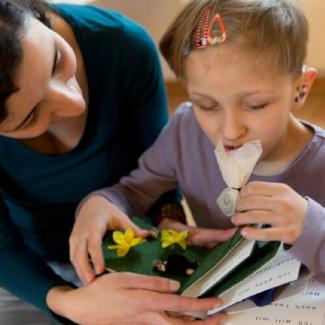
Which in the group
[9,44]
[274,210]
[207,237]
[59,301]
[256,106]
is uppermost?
[9,44]

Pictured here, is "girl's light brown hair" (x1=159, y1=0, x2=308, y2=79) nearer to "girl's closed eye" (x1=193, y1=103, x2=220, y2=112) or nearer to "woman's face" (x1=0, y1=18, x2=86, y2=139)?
"girl's closed eye" (x1=193, y1=103, x2=220, y2=112)

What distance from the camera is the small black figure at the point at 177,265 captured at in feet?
2.82

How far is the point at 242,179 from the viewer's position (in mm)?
768

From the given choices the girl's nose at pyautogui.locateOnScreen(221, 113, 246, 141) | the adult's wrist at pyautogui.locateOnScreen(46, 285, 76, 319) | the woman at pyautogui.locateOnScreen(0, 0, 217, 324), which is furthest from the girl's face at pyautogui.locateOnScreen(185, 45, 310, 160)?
the adult's wrist at pyautogui.locateOnScreen(46, 285, 76, 319)

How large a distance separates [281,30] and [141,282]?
0.45 meters

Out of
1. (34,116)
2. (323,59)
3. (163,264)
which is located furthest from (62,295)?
(323,59)

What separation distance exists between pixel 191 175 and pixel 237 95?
0.96ft

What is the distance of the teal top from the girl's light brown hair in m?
0.27

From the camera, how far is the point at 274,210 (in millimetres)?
741

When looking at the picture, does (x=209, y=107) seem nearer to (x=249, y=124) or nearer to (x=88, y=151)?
(x=249, y=124)

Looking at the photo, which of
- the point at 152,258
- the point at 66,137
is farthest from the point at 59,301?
the point at 66,137

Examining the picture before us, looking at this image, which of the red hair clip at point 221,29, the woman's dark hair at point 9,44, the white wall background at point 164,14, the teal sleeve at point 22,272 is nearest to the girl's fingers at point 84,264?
the teal sleeve at point 22,272

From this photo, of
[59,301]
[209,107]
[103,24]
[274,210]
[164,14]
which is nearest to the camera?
[274,210]

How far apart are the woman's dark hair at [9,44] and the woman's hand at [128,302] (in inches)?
13.2
